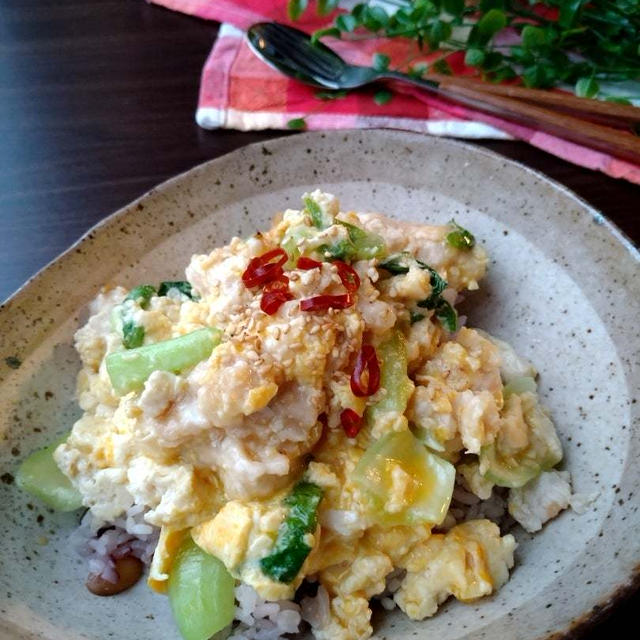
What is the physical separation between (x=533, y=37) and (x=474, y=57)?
0.25 metres

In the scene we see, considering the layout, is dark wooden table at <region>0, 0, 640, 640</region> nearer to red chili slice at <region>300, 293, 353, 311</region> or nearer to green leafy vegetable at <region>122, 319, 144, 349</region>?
green leafy vegetable at <region>122, 319, 144, 349</region>

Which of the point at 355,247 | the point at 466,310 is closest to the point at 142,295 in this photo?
the point at 355,247

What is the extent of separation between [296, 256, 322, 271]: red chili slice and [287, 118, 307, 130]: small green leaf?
4.82 ft

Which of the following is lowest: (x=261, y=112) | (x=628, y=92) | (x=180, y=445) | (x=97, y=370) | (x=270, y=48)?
(x=97, y=370)

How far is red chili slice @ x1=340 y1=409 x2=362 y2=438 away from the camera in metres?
1.77

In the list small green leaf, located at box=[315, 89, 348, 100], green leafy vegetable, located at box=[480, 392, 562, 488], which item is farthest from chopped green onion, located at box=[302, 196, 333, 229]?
small green leaf, located at box=[315, 89, 348, 100]

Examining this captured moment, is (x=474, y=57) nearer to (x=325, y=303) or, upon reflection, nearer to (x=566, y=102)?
(x=566, y=102)

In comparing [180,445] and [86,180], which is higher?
[180,445]

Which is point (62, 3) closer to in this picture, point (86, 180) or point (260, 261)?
point (86, 180)

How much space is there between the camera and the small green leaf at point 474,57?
3.10 metres

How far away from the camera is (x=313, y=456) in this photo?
1.83 m

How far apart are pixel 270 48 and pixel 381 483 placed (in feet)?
7.54

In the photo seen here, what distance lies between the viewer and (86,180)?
3283 millimetres

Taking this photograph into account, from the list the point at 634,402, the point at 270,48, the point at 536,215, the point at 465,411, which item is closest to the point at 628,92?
the point at 536,215
